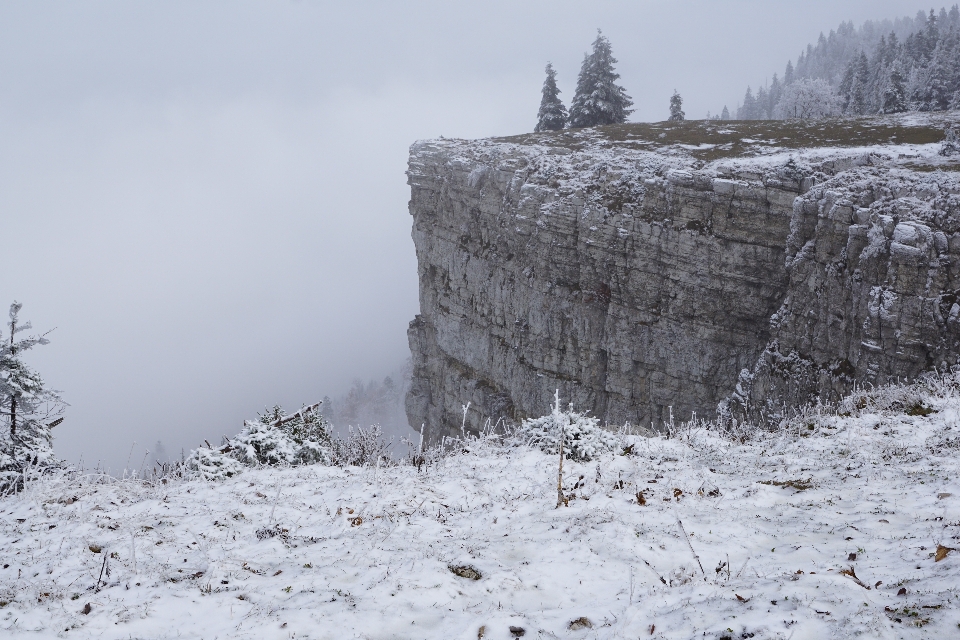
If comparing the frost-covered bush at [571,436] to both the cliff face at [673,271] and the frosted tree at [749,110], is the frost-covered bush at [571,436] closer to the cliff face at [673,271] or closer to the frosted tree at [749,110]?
the cliff face at [673,271]

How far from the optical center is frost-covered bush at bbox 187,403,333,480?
883cm

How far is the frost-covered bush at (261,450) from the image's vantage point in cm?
883

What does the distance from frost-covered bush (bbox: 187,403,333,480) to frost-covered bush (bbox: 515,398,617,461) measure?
372cm

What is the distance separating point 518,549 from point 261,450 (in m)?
5.99

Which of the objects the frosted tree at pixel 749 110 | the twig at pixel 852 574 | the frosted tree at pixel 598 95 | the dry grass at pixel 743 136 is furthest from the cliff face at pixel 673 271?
the frosted tree at pixel 749 110

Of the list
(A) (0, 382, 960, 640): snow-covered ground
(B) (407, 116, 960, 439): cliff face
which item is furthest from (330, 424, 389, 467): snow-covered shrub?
(B) (407, 116, 960, 439): cliff face

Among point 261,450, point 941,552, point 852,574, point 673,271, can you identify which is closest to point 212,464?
point 261,450

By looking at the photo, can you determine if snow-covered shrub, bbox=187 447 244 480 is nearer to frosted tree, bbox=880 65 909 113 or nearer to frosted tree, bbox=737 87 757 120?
frosted tree, bbox=880 65 909 113

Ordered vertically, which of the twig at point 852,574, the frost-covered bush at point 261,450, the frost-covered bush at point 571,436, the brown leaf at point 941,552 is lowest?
the frost-covered bush at point 261,450

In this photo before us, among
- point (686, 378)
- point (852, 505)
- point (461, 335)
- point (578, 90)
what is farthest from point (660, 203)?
point (578, 90)

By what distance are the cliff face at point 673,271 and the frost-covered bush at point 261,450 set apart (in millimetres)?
18755

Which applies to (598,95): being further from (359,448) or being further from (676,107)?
(359,448)

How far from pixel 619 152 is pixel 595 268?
7.46 meters

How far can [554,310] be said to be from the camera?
3058 centimetres
